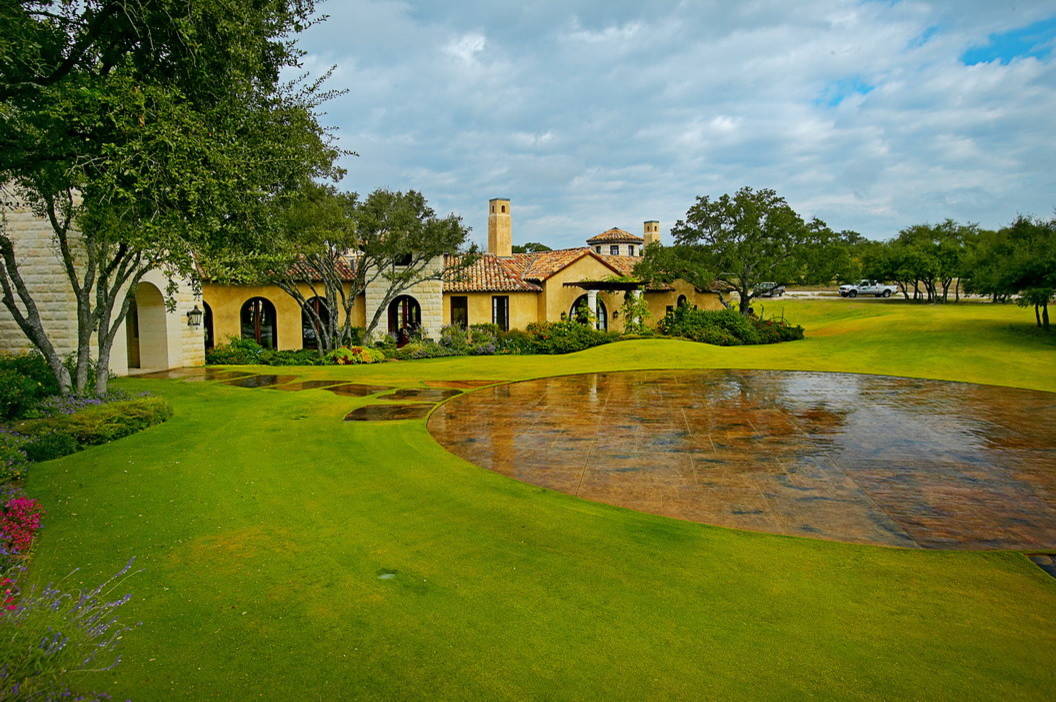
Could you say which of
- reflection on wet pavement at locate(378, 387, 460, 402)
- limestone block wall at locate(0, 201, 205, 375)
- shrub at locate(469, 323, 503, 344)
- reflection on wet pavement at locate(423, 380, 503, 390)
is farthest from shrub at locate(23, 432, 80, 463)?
shrub at locate(469, 323, 503, 344)

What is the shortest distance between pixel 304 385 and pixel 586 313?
16832 millimetres

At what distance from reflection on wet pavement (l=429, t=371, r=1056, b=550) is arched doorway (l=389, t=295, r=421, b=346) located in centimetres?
1416

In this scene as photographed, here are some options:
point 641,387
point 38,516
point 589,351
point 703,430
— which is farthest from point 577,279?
point 38,516

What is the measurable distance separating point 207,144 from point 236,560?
17.3ft

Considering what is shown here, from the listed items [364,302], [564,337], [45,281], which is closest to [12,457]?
[45,281]

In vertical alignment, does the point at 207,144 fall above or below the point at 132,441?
above

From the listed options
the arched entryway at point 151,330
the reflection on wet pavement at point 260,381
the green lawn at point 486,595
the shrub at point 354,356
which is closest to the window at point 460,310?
the shrub at point 354,356

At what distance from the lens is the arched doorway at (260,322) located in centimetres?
2650

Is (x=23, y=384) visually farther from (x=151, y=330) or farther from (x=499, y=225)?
(x=499, y=225)

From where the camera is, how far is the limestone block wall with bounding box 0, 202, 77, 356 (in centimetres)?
1667

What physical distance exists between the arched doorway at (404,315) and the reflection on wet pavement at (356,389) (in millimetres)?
12522

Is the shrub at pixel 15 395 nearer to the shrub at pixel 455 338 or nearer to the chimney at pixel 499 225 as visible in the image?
the shrub at pixel 455 338

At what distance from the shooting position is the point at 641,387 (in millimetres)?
16062

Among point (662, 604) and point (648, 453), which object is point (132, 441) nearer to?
point (648, 453)
